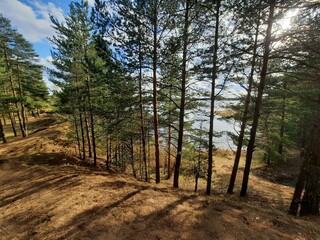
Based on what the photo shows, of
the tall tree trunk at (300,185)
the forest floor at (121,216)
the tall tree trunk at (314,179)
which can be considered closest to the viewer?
the forest floor at (121,216)

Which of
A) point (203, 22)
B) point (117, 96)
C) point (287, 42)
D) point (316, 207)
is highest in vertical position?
point (203, 22)

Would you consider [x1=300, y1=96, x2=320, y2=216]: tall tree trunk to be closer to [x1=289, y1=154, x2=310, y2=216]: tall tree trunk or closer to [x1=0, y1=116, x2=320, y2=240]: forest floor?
[x1=289, y1=154, x2=310, y2=216]: tall tree trunk

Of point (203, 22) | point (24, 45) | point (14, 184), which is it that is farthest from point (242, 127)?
point (24, 45)

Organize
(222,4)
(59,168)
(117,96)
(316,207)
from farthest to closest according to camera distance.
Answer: (59,168) < (117,96) < (222,4) < (316,207)

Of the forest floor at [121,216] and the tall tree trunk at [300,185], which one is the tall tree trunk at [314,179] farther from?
the forest floor at [121,216]

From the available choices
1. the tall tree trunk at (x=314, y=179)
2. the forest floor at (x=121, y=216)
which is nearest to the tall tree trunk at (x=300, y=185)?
the tall tree trunk at (x=314, y=179)

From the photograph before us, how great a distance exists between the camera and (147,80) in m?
9.16

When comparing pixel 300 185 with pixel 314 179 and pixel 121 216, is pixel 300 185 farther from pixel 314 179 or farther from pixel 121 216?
pixel 121 216

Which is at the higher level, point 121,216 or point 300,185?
point 300,185

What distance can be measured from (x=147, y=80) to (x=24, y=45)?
18288 mm

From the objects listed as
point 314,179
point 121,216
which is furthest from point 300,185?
point 121,216

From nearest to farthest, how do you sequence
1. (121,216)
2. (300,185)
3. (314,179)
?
(121,216)
(314,179)
(300,185)

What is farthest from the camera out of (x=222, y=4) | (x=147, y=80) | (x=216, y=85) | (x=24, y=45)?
(x=24, y=45)

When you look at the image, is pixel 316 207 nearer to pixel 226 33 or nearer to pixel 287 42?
pixel 287 42
